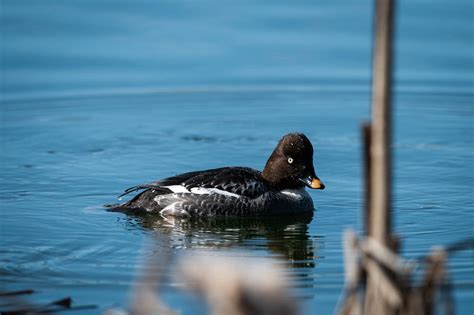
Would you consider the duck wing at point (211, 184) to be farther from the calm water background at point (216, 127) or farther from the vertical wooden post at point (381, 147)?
the vertical wooden post at point (381, 147)

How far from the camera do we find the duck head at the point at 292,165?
10.9 m

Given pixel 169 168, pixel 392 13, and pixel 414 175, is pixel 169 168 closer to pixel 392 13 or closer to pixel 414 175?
pixel 414 175

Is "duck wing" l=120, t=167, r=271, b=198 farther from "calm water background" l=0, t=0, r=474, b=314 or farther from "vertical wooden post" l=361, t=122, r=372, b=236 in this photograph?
"vertical wooden post" l=361, t=122, r=372, b=236

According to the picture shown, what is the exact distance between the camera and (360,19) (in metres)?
17.5

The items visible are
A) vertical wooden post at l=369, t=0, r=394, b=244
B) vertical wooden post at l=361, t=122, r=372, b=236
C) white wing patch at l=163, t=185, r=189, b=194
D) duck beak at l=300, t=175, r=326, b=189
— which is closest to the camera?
vertical wooden post at l=369, t=0, r=394, b=244

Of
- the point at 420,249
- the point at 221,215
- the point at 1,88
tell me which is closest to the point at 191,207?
the point at 221,215

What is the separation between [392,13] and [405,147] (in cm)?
852

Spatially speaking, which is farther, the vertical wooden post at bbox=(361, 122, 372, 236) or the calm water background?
the calm water background

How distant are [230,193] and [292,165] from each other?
0.78 meters

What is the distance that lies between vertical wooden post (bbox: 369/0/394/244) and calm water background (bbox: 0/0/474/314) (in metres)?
2.64

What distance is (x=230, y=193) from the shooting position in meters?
10.7

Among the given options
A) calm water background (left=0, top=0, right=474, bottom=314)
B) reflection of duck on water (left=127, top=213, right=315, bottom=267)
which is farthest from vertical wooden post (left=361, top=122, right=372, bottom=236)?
reflection of duck on water (left=127, top=213, right=315, bottom=267)

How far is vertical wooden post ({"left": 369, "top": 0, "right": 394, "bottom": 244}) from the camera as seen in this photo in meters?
4.43

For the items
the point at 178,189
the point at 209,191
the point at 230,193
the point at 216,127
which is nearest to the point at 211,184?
the point at 209,191
